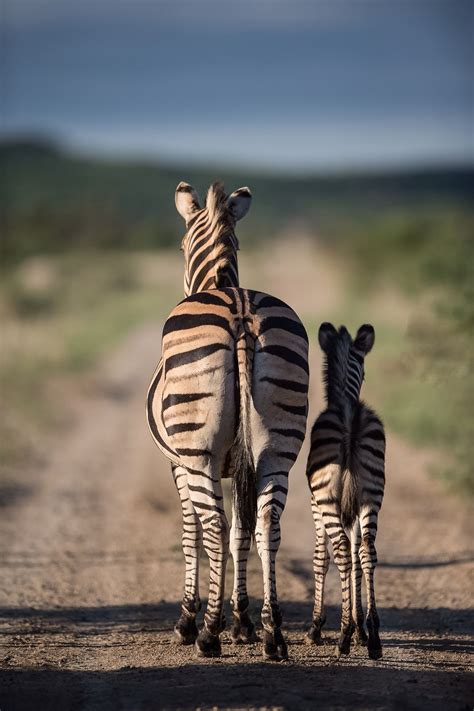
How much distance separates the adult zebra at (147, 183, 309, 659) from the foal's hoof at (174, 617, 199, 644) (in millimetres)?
204

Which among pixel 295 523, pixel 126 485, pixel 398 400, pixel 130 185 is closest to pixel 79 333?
pixel 398 400

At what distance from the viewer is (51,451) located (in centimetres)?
1298

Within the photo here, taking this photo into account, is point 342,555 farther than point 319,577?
No

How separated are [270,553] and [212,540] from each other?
1.18 ft

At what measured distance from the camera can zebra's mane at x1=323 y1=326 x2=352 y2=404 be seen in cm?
627

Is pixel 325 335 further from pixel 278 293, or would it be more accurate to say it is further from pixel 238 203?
pixel 278 293

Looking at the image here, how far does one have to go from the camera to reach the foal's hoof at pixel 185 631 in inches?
250

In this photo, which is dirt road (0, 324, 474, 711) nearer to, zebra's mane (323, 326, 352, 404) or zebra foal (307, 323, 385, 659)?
zebra foal (307, 323, 385, 659)

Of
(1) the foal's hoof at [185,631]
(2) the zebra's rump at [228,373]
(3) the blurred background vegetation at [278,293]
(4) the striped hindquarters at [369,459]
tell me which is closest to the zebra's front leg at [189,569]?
(1) the foal's hoof at [185,631]

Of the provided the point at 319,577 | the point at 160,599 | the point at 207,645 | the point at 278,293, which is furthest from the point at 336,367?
the point at 278,293

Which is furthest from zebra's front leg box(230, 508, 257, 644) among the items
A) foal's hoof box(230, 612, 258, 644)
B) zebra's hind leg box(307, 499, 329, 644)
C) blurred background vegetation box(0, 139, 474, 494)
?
blurred background vegetation box(0, 139, 474, 494)

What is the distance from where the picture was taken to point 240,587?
6215 millimetres

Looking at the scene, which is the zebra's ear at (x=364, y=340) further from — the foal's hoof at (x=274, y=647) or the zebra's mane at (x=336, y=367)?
the foal's hoof at (x=274, y=647)

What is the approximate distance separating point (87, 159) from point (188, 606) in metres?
145
